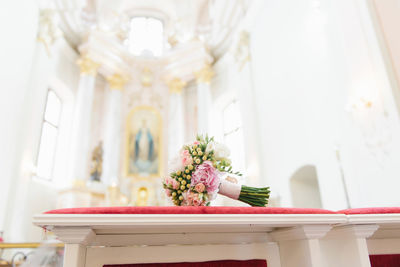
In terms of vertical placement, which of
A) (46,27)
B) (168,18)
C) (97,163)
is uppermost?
(168,18)

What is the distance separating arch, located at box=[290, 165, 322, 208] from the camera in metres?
7.25

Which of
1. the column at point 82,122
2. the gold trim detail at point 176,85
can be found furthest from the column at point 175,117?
the column at point 82,122

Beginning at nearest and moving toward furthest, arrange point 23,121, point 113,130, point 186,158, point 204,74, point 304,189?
point 186,158 → point 304,189 → point 23,121 → point 113,130 → point 204,74

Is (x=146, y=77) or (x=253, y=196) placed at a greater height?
(x=146, y=77)

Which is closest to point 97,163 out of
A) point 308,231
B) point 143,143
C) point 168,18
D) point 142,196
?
point 142,196

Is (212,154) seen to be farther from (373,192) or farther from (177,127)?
(177,127)

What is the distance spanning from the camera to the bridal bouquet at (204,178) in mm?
2053

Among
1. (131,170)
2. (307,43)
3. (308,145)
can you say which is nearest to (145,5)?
(131,170)

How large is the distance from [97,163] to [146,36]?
6.70 meters

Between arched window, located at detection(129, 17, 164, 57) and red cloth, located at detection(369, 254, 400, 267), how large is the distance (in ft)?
43.8

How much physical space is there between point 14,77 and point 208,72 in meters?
7.15

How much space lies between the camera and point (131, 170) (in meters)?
12.1

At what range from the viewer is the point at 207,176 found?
81.1 inches

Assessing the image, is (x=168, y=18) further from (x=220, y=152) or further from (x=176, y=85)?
(x=220, y=152)
